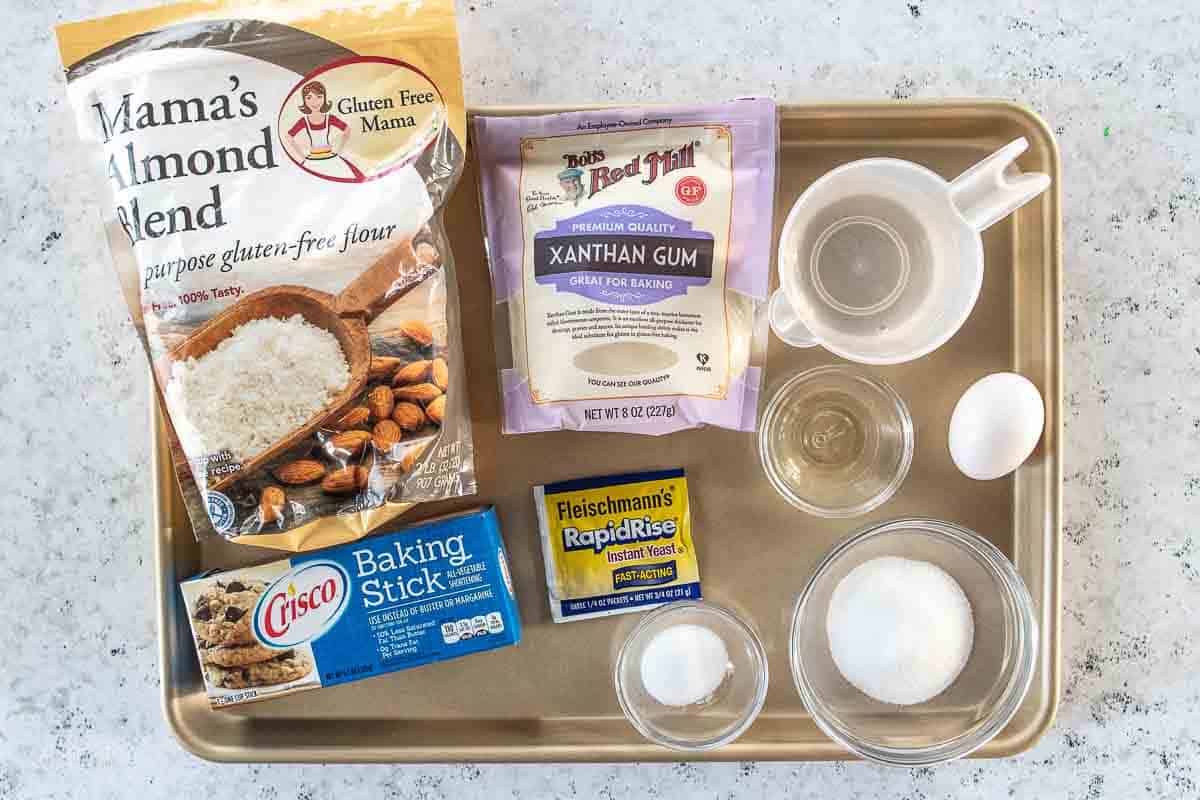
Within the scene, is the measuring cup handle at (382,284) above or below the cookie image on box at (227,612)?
above

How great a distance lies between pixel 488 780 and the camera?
1.02m

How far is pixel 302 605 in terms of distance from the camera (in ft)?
2.88

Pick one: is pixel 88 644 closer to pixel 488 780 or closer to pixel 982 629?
pixel 488 780

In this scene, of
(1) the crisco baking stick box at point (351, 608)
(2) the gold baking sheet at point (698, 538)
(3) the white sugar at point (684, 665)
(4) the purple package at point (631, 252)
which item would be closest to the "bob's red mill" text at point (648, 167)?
(4) the purple package at point (631, 252)

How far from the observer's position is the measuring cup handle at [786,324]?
0.88 metres

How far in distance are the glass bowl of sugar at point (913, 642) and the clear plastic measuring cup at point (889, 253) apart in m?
0.19

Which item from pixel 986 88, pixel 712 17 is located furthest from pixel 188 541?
pixel 986 88

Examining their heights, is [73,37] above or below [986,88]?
above

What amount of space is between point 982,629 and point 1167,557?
0.96 ft

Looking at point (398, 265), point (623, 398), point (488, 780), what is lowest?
point (488, 780)

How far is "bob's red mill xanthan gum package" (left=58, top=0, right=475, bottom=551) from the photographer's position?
78 centimetres

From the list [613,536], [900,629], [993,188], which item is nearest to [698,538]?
[613,536]

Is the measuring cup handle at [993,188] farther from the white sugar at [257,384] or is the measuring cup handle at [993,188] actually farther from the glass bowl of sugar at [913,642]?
the white sugar at [257,384]

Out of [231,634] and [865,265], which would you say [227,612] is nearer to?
[231,634]
